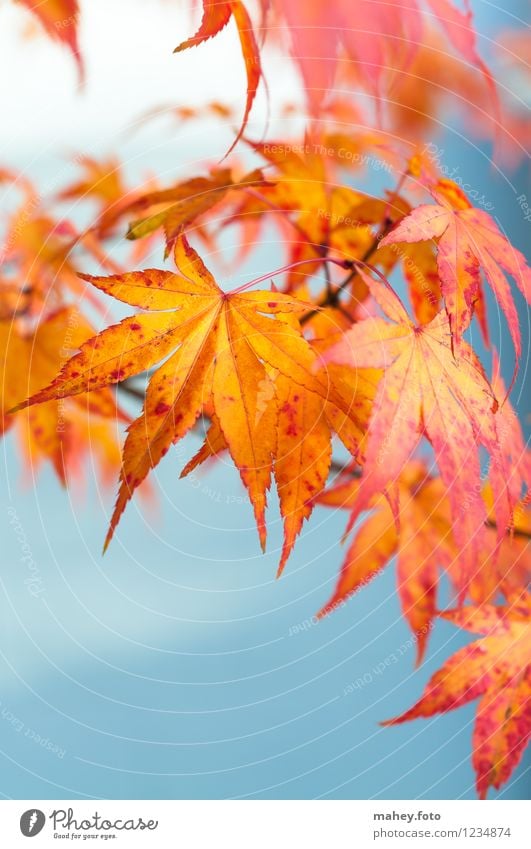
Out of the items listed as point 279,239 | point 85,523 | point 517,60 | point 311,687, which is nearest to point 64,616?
point 85,523

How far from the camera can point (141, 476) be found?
0.50m

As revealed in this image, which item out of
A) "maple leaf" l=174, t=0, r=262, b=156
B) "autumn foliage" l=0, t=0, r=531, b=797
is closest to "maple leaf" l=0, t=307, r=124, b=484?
"autumn foliage" l=0, t=0, r=531, b=797

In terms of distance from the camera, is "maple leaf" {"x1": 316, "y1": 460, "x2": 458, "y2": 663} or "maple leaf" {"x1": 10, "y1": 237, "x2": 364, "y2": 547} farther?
"maple leaf" {"x1": 316, "y1": 460, "x2": 458, "y2": 663}

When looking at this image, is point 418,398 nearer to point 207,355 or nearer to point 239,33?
point 207,355

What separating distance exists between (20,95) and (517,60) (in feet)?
1.04

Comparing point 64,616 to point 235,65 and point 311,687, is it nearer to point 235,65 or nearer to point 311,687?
point 311,687

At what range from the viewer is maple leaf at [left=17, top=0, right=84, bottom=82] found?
0.50m

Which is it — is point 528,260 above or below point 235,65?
below

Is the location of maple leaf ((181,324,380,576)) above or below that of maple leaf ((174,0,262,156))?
below

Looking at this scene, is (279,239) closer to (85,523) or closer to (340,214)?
(340,214)

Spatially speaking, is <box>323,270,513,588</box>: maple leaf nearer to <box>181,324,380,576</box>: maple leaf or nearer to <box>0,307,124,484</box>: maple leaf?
<box>181,324,380,576</box>: maple leaf

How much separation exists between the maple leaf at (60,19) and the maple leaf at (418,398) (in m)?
0.22
